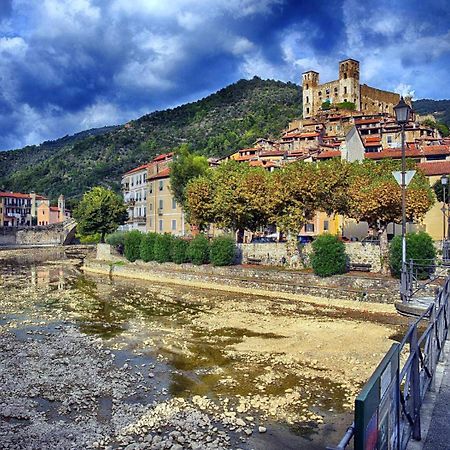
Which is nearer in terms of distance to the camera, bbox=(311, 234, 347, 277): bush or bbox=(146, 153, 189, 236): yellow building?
bbox=(311, 234, 347, 277): bush

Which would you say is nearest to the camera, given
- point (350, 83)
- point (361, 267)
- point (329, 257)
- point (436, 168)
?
point (329, 257)

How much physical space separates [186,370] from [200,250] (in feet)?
101

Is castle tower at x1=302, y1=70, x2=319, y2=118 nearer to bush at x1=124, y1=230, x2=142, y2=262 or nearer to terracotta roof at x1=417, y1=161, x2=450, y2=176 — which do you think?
terracotta roof at x1=417, y1=161, x2=450, y2=176

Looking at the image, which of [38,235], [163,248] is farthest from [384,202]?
[38,235]

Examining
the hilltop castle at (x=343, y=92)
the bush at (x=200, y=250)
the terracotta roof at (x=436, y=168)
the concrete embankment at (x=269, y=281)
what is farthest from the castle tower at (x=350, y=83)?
the bush at (x=200, y=250)

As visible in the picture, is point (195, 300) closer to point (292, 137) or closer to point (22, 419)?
point (22, 419)

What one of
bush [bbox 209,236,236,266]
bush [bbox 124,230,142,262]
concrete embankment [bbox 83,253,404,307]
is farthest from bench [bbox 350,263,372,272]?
bush [bbox 124,230,142,262]

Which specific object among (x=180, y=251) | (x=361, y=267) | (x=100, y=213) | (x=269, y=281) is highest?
(x=100, y=213)

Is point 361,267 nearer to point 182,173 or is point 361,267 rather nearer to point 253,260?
point 253,260

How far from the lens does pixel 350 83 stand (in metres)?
159

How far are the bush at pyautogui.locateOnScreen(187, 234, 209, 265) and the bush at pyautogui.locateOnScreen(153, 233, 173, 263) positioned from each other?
191 inches

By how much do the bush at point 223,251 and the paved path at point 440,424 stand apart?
128 ft

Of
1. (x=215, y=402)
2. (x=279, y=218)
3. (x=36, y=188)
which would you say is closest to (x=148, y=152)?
(x=36, y=188)

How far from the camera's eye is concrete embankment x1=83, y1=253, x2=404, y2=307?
34.2m
